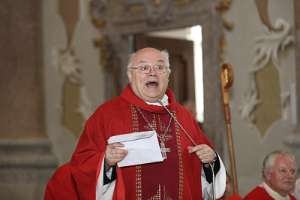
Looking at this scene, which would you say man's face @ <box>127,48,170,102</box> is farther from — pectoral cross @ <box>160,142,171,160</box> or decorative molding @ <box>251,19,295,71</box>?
decorative molding @ <box>251,19,295,71</box>

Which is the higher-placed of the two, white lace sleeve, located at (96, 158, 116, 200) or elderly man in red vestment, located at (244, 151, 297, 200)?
white lace sleeve, located at (96, 158, 116, 200)

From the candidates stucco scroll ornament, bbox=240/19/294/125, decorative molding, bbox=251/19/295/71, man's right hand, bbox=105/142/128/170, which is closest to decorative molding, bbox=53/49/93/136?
stucco scroll ornament, bbox=240/19/294/125

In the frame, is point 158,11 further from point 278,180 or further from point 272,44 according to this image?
point 278,180

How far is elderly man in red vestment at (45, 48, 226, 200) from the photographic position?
14.2ft

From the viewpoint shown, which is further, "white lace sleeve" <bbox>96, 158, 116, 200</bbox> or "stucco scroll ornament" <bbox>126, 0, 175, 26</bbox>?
"stucco scroll ornament" <bbox>126, 0, 175, 26</bbox>

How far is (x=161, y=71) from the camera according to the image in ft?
14.7

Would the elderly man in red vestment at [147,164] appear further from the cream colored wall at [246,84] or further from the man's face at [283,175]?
the cream colored wall at [246,84]

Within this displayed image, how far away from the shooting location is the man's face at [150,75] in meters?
4.47

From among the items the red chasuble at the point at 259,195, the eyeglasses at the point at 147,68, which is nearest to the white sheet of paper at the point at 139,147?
the eyeglasses at the point at 147,68

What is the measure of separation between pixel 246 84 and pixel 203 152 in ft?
11.4

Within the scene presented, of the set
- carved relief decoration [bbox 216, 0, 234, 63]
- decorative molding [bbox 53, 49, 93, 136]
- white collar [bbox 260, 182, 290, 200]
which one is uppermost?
carved relief decoration [bbox 216, 0, 234, 63]

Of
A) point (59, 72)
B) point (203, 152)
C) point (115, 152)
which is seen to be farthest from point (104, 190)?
point (59, 72)

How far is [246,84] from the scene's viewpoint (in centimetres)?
773

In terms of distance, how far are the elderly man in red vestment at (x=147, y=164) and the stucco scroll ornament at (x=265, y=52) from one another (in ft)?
9.61
